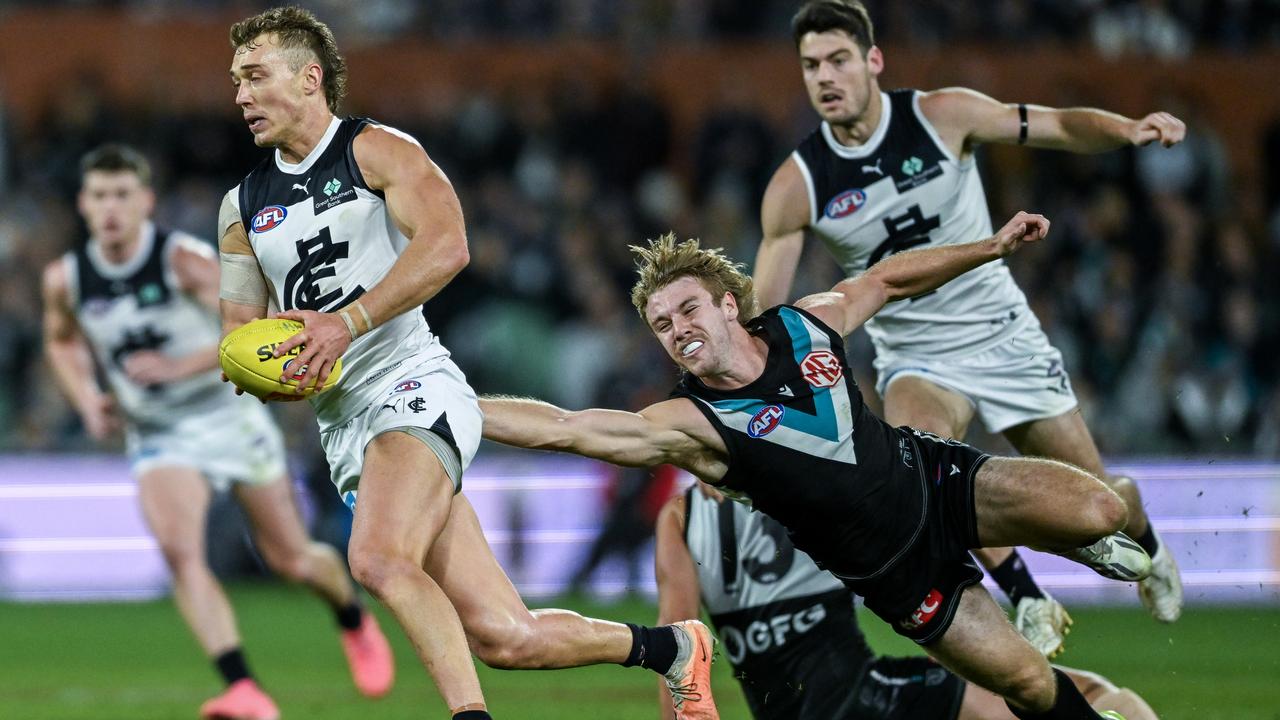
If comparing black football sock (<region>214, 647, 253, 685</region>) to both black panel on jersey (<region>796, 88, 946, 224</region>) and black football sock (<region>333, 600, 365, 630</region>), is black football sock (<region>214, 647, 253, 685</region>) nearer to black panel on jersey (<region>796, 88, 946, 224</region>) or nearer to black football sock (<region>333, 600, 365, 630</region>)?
black football sock (<region>333, 600, 365, 630</region>)

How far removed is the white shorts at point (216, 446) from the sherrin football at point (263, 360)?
341cm

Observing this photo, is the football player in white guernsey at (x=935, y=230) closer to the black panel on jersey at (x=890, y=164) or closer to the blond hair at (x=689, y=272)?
the black panel on jersey at (x=890, y=164)

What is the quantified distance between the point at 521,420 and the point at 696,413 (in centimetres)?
59

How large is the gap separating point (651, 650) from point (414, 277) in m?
1.58

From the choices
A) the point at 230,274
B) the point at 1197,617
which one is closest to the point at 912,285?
the point at 230,274

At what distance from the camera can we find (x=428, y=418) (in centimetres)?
581

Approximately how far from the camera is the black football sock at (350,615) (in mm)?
9062

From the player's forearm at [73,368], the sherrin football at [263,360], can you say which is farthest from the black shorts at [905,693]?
the player's forearm at [73,368]

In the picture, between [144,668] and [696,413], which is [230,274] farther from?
[144,668]

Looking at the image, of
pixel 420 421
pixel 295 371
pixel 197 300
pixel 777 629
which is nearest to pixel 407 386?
pixel 420 421

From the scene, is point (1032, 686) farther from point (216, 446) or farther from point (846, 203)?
point (216, 446)

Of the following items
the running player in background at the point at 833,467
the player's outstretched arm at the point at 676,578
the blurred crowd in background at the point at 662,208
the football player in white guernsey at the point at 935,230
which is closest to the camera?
the running player in background at the point at 833,467

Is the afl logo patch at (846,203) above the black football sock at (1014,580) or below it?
above

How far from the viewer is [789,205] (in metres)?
7.28
